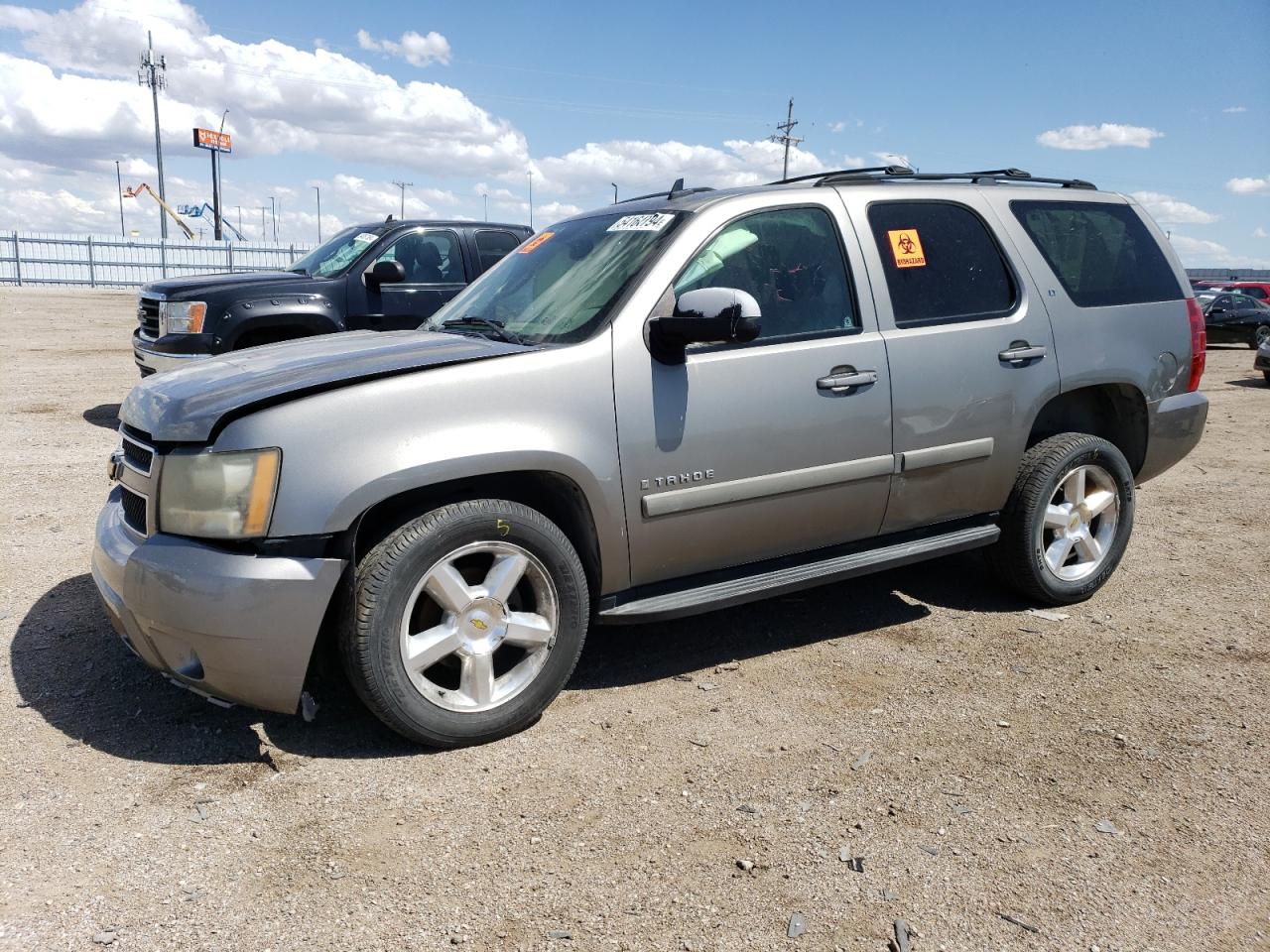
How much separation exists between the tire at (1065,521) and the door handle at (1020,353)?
436 millimetres

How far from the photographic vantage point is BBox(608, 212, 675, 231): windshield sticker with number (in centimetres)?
391

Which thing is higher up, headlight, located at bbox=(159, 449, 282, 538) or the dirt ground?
headlight, located at bbox=(159, 449, 282, 538)

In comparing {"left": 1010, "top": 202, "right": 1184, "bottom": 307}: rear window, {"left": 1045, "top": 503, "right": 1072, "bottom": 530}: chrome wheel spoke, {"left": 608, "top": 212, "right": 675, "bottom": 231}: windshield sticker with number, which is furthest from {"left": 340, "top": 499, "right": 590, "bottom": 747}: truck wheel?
{"left": 1010, "top": 202, "right": 1184, "bottom": 307}: rear window

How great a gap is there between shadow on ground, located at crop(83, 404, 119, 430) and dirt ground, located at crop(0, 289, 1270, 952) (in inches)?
187

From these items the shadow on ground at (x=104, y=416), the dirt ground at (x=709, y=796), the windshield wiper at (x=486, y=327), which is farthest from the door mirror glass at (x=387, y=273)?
the windshield wiper at (x=486, y=327)

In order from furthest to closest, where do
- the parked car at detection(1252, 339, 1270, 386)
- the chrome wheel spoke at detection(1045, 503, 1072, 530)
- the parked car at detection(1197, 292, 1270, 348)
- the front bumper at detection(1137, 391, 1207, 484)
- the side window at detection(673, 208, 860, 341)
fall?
the parked car at detection(1197, 292, 1270, 348)
the parked car at detection(1252, 339, 1270, 386)
the front bumper at detection(1137, 391, 1207, 484)
the chrome wheel spoke at detection(1045, 503, 1072, 530)
the side window at detection(673, 208, 860, 341)

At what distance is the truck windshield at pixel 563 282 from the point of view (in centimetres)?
371

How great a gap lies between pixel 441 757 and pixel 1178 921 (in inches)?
83.8

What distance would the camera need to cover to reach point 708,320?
3.45 meters

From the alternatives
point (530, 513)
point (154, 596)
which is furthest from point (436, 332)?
point (154, 596)

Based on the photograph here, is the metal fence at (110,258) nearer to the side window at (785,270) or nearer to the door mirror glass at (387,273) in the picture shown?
the door mirror glass at (387,273)

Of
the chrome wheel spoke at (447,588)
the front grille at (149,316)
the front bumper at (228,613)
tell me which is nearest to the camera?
the front bumper at (228,613)

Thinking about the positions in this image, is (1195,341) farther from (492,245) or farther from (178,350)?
(178,350)

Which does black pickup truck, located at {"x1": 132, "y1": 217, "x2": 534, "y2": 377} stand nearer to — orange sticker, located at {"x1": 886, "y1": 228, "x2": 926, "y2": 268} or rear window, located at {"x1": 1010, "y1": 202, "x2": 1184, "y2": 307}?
orange sticker, located at {"x1": 886, "y1": 228, "x2": 926, "y2": 268}
